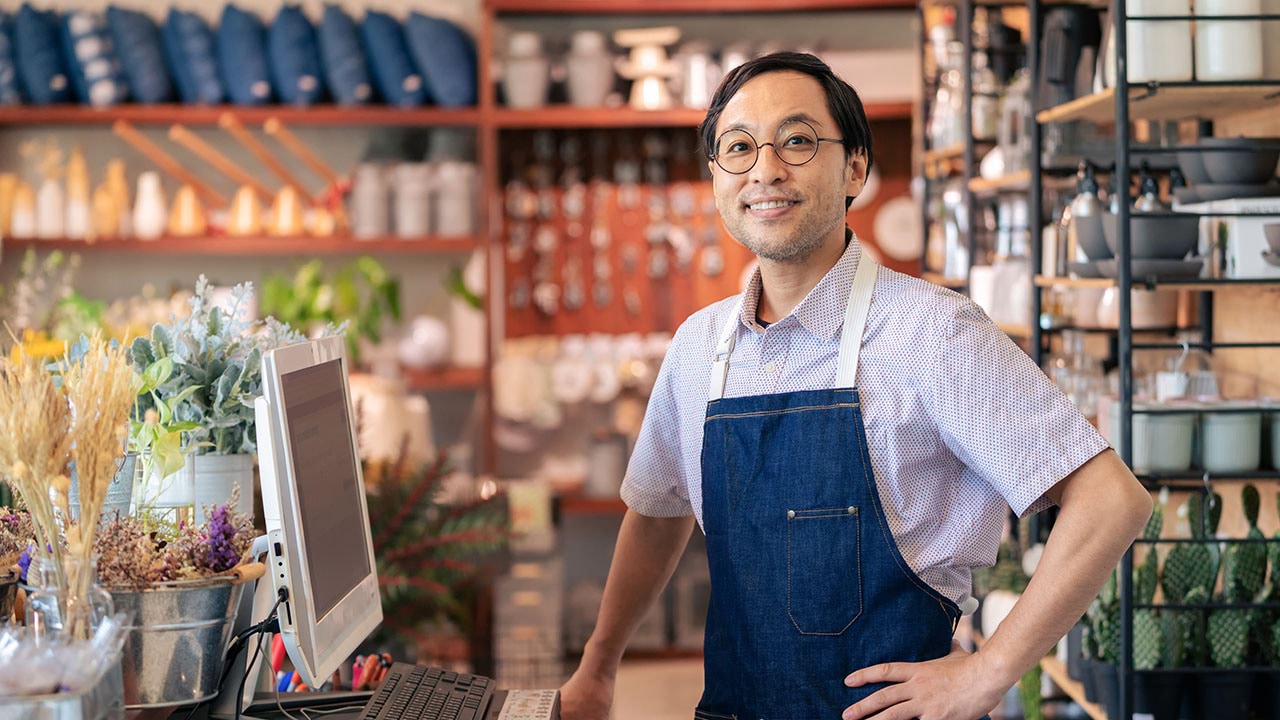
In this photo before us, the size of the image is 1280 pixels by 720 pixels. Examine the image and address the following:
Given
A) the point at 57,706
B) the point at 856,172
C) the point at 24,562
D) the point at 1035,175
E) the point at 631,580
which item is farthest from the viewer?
the point at 1035,175

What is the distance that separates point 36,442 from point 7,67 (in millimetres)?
4229

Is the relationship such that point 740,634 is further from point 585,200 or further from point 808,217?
point 585,200

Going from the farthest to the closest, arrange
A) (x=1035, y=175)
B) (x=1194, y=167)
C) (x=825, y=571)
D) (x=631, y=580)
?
(x=1035, y=175) < (x=1194, y=167) < (x=631, y=580) < (x=825, y=571)

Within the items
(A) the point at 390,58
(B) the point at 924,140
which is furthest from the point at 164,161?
(B) the point at 924,140

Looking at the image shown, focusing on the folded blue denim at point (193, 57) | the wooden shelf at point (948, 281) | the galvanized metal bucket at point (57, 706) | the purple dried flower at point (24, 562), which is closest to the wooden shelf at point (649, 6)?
the folded blue denim at point (193, 57)

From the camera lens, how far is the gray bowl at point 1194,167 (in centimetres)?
292

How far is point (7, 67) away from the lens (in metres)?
5.01

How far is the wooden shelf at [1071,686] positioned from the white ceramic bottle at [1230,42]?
138 centimetres

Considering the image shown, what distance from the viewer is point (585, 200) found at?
5531 millimetres

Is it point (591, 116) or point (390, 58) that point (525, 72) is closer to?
point (591, 116)

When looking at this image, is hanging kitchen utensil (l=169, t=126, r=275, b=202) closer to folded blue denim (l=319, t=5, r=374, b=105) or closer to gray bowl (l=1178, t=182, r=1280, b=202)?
folded blue denim (l=319, t=5, r=374, b=105)

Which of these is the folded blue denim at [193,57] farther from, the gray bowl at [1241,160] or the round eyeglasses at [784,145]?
the round eyeglasses at [784,145]

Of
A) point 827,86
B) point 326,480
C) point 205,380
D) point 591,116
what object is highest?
point 591,116

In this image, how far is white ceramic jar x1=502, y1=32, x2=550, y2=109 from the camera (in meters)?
5.11
